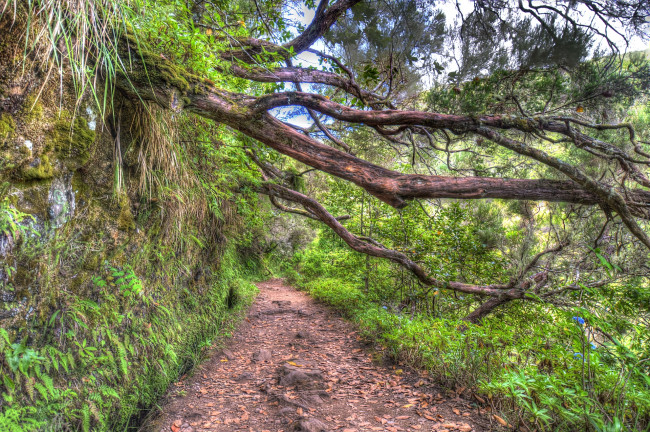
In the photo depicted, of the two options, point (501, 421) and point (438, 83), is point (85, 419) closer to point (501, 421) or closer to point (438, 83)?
point (501, 421)

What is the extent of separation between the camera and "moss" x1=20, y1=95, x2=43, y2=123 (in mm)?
1855

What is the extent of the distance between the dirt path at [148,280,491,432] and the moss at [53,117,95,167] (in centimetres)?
237

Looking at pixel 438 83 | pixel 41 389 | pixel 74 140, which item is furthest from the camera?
pixel 438 83

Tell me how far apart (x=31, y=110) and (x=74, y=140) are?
290 mm

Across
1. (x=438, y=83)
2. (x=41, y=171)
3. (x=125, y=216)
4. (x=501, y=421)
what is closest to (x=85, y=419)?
(x=125, y=216)

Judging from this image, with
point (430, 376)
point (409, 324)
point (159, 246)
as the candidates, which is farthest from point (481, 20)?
point (159, 246)

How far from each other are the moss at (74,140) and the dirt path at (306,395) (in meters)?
2.37

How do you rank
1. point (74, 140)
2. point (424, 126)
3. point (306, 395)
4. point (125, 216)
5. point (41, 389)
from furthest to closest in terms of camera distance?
point (306, 395) → point (424, 126) → point (125, 216) → point (74, 140) → point (41, 389)

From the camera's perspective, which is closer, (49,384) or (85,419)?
(49,384)

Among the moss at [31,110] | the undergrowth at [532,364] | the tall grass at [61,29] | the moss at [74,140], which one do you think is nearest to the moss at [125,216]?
the moss at [74,140]

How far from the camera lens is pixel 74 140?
2137mm

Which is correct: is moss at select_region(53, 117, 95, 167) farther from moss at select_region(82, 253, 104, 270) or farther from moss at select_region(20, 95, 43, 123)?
moss at select_region(82, 253, 104, 270)

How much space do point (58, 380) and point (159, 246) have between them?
4.50 ft

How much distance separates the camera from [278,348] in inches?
183
